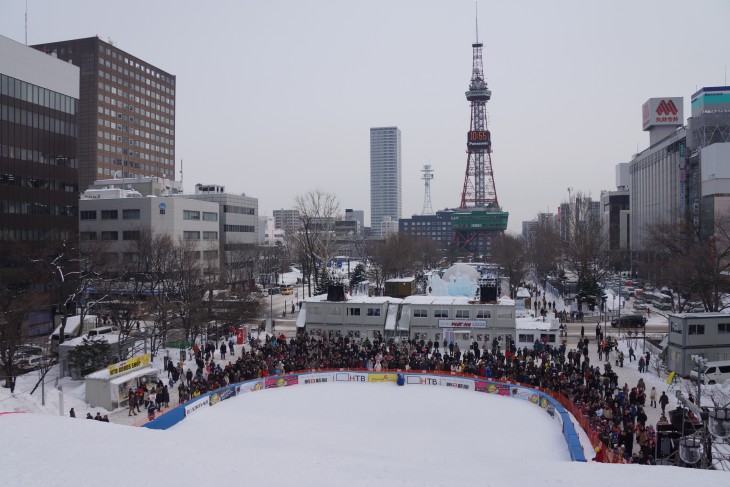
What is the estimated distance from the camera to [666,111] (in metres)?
A: 80.1

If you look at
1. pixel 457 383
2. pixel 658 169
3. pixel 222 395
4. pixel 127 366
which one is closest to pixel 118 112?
pixel 127 366

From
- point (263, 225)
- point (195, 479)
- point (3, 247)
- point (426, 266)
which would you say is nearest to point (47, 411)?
point (195, 479)

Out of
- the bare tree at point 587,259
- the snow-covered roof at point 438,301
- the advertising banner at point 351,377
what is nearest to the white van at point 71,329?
the advertising banner at point 351,377

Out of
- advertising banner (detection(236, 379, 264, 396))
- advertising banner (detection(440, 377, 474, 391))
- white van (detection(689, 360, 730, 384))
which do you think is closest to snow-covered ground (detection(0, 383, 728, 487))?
advertising banner (detection(236, 379, 264, 396))

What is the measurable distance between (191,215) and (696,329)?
4373 cm

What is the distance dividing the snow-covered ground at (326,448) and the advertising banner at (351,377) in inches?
77.8

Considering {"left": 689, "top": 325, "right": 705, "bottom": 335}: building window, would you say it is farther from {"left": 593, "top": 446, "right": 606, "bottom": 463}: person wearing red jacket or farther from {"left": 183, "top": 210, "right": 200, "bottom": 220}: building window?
{"left": 183, "top": 210, "right": 200, "bottom": 220}: building window

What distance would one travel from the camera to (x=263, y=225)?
128m

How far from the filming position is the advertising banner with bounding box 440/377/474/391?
21.4 meters

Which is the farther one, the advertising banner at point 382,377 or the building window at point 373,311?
the building window at point 373,311

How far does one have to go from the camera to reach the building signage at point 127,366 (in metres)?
19.4

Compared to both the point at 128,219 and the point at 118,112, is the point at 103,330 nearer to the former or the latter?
the point at 128,219

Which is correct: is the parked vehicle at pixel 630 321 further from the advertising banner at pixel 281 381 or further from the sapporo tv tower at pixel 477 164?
the sapporo tv tower at pixel 477 164

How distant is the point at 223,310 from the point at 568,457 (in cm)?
2214
